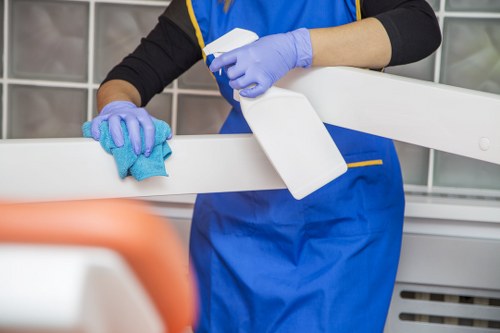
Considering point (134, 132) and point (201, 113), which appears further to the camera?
point (201, 113)

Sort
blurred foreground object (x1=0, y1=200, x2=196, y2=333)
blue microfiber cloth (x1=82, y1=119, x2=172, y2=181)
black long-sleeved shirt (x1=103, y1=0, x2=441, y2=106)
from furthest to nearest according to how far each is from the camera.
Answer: black long-sleeved shirt (x1=103, y1=0, x2=441, y2=106)
blue microfiber cloth (x1=82, y1=119, x2=172, y2=181)
blurred foreground object (x1=0, y1=200, x2=196, y2=333)

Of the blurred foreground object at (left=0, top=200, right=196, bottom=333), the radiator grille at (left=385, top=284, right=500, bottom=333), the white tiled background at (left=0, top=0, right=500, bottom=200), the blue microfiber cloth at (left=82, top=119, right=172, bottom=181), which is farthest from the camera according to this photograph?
the white tiled background at (left=0, top=0, right=500, bottom=200)

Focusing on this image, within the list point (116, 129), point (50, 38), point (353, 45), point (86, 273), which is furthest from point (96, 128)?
point (50, 38)

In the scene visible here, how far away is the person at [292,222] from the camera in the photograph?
3.88ft

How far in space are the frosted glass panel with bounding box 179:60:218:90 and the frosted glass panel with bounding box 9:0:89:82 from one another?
306 millimetres

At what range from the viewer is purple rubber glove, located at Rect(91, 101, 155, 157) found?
2.93ft

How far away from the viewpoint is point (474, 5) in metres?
1.86

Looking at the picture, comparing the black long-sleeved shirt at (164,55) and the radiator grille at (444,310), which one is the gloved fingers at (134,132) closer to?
the black long-sleeved shirt at (164,55)

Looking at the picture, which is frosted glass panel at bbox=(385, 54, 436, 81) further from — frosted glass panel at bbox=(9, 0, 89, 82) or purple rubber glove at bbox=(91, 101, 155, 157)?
purple rubber glove at bbox=(91, 101, 155, 157)

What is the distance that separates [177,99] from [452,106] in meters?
1.30

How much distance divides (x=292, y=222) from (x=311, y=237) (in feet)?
0.15

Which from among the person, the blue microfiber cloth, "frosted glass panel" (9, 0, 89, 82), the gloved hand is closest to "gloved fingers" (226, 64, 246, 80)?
the gloved hand

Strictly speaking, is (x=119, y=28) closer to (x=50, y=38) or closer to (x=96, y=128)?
(x=50, y=38)

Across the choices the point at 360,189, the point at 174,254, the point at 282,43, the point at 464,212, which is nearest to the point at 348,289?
the point at 360,189
